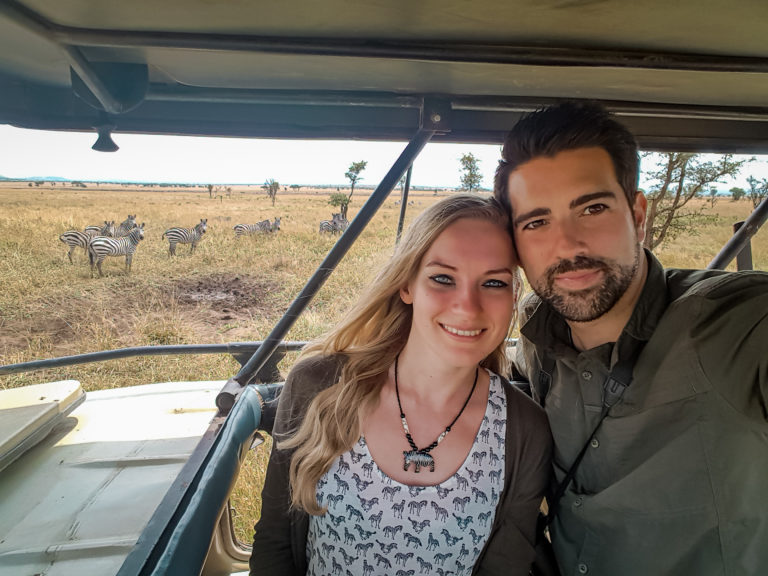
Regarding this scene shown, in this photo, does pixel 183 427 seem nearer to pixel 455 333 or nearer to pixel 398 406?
pixel 398 406

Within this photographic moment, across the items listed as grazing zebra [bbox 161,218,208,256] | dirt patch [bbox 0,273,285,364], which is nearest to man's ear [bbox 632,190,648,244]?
dirt patch [bbox 0,273,285,364]

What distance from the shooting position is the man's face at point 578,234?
151 centimetres

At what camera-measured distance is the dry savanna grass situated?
617 cm

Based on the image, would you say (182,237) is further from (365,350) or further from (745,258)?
(745,258)

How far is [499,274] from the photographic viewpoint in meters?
1.51

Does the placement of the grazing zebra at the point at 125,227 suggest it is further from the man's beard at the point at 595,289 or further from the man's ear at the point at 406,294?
the man's beard at the point at 595,289

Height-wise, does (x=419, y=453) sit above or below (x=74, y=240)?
below

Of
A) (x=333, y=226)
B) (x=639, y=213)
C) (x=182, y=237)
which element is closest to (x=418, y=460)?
(x=639, y=213)

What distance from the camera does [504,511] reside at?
1534 millimetres

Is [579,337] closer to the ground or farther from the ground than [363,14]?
closer to the ground

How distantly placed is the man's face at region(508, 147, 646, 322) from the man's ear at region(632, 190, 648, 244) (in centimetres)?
2

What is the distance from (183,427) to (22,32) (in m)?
1.91

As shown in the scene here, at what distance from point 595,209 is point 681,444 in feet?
2.64

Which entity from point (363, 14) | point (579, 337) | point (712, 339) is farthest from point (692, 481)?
point (363, 14)
